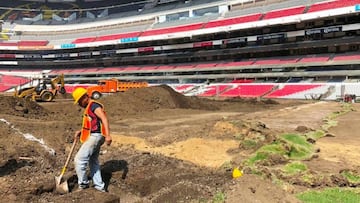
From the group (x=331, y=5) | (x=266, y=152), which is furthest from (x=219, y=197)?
(x=331, y=5)

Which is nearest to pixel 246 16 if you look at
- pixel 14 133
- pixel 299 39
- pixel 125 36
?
pixel 299 39

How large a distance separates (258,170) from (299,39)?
4223 centimetres

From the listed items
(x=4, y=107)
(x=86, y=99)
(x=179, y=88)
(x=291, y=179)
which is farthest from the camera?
(x=179, y=88)

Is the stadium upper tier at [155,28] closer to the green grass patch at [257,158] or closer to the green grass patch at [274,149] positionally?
the green grass patch at [274,149]

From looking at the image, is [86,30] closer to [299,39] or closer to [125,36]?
[125,36]

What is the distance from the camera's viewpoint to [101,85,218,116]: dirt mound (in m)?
24.7

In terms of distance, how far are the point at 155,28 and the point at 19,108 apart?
50.3 metres

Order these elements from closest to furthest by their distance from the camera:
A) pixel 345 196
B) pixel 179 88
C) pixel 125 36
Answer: pixel 345 196 → pixel 179 88 → pixel 125 36

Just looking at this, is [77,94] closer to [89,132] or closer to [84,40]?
[89,132]

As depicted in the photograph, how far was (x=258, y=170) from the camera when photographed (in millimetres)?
7941

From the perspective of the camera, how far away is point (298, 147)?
10.7 meters

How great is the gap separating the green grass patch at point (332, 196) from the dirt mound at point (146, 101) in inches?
705

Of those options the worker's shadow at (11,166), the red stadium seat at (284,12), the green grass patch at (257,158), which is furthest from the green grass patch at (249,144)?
the red stadium seat at (284,12)

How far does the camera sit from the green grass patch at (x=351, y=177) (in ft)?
25.0
